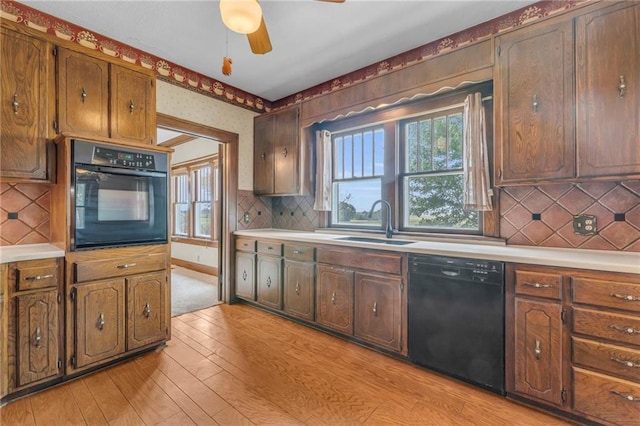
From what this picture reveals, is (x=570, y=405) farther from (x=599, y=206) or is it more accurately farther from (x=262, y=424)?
(x=262, y=424)

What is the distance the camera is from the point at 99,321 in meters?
2.25

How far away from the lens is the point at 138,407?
1.85m

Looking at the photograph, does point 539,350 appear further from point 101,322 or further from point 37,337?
point 37,337

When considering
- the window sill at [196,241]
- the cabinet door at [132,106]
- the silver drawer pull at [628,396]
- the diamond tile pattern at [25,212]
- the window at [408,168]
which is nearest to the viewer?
the silver drawer pull at [628,396]

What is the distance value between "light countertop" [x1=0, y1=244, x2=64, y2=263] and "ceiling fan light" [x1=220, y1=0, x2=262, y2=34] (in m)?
1.99

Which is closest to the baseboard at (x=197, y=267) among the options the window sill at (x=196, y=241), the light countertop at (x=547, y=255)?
the window sill at (x=196, y=241)

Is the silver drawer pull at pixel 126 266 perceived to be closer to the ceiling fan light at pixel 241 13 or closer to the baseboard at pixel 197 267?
the ceiling fan light at pixel 241 13

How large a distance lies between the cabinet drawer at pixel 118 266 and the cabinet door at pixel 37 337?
205 millimetres

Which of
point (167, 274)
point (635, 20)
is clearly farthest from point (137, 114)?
point (635, 20)

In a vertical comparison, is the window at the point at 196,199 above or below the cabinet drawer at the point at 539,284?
above

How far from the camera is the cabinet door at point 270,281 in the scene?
11.1 feet

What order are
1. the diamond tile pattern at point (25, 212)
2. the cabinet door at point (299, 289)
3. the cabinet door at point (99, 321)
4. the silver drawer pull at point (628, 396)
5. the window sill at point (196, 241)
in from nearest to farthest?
the silver drawer pull at point (628, 396) → the cabinet door at point (99, 321) → the diamond tile pattern at point (25, 212) → the cabinet door at point (299, 289) → the window sill at point (196, 241)

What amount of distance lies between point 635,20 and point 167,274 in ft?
12.6

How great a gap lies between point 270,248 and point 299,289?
0.63 meters
